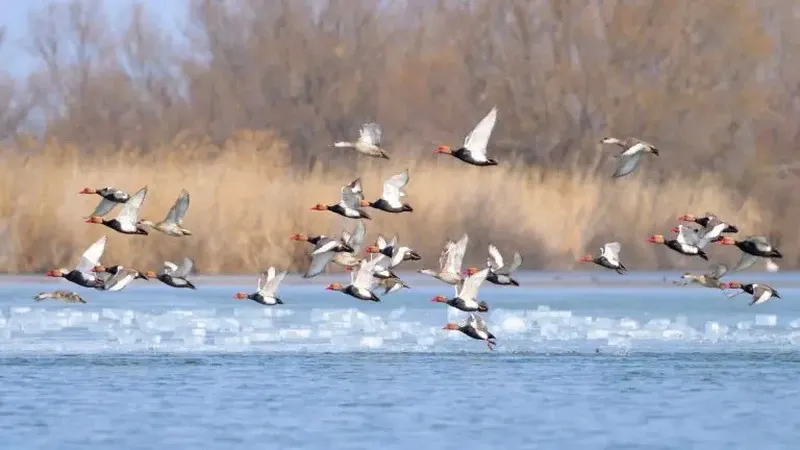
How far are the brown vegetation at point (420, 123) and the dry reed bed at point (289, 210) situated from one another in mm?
31

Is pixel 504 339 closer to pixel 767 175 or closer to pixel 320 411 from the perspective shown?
pixel 320 411

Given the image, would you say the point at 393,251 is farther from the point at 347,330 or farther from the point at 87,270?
the point at 87,270

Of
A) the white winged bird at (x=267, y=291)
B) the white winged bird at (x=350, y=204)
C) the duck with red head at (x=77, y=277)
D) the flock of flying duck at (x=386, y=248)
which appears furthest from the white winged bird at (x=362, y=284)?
the duck with red head at (x=77, y=277)

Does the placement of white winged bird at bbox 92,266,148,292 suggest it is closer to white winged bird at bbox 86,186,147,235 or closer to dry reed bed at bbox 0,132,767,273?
white winged bird at bbox 86,186,147,235

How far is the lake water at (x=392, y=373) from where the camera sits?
13477 mm

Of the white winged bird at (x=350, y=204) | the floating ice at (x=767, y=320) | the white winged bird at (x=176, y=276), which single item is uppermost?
the white winged bird at (x=350, y=204)

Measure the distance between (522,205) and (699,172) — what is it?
10.9m

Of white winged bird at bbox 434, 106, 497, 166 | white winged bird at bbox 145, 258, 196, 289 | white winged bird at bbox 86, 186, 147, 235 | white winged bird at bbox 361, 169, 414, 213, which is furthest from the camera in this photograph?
white winged bird at bbox 145, 258, 196, 289

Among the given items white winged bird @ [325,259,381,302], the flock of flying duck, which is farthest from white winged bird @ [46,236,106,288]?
white winged bird @ [325,259,381,302]

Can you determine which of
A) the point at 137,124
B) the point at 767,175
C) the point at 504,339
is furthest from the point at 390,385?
the point at 137,124

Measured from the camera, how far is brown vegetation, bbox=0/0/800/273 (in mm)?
26844

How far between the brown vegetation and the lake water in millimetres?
1790

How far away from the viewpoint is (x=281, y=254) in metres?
26.5

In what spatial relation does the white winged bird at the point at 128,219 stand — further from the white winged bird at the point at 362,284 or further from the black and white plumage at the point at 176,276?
the white winged bird at the point at 362,284
